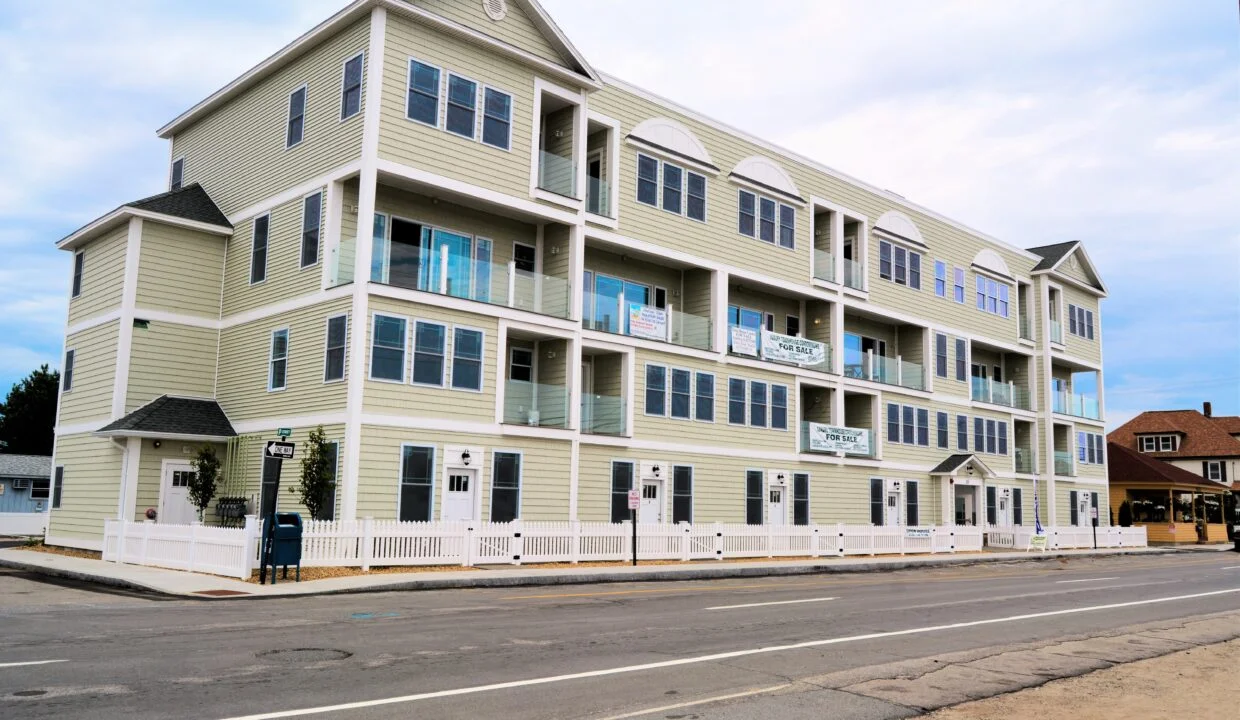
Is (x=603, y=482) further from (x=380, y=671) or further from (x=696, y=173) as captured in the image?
(x=380, y=671)

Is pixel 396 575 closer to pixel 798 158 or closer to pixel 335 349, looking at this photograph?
pixel 335 349

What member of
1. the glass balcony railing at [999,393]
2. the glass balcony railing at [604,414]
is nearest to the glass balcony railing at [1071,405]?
the glass balcony railing at [999,393]

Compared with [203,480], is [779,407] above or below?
above

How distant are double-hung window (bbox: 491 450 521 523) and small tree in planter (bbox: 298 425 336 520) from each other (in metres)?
4.29

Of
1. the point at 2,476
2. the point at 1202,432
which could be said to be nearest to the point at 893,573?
the point at 2,476

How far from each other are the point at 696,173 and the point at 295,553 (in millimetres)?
19164

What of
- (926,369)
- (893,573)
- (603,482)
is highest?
(926,369)

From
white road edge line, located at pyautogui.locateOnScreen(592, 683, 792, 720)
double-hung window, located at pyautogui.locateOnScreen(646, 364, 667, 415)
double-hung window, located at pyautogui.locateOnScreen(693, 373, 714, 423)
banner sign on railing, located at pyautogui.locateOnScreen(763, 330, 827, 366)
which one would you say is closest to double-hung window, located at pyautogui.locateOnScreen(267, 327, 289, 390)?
double-hung window, located at pyautogui.locateOnScreen(646, 364, 667, 415)

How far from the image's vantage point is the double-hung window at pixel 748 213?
34969 millimetres

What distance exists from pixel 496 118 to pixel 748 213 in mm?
11177

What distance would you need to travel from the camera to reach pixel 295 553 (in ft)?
62.9

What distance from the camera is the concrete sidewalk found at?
17844 millimetres

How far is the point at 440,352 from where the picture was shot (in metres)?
25.5

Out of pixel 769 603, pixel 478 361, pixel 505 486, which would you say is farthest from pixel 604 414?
pixel 769 603
